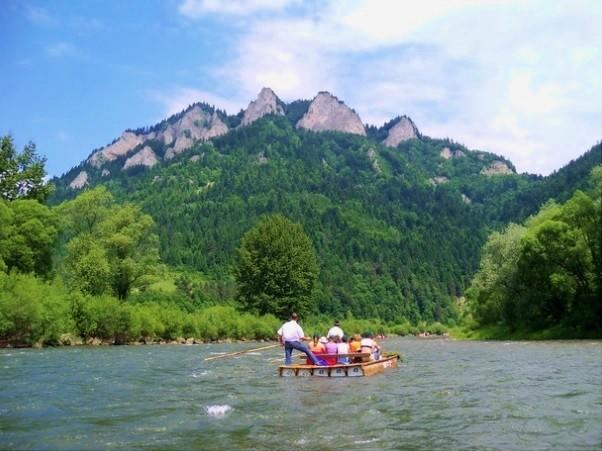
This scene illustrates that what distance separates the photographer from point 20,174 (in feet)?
233

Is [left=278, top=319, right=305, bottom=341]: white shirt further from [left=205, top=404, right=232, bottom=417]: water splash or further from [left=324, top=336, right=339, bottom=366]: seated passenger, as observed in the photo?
[left=205, top=404, right=232, bottom=417]: water splash

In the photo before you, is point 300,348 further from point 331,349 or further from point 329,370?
point 329,370

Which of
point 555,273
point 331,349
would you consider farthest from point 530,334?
point 331,349

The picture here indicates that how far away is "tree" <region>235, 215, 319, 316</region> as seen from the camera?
87000 millimetres

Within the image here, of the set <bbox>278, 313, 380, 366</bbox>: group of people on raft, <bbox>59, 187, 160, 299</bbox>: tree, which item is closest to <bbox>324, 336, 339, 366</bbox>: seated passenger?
<bbox>278, 313, 380, 366</bbox>: group of people on raft

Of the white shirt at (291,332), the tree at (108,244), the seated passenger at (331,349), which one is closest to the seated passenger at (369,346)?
the seated passenger at (331,349)

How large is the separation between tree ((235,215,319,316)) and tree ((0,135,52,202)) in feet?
94.8

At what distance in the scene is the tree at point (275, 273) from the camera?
87.0 metres

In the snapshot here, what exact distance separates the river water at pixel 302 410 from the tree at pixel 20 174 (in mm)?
48784

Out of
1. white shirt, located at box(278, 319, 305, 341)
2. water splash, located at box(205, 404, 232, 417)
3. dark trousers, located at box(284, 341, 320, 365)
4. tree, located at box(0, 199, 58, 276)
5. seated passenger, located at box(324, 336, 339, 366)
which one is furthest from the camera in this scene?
tree, located at box(0, 199, 58, 276)

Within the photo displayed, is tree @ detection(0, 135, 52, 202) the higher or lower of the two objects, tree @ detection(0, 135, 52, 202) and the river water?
the higher

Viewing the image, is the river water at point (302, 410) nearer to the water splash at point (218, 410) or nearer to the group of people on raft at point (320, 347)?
the water splash at point (218, 410)

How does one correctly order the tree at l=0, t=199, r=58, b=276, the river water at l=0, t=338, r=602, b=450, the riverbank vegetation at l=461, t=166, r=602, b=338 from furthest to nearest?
the tree at l=0, t=199, r=58, b=276, the riverbank vegetation at l=461, t=166, r=602, b=338, the river water at l=0, t=338, r=602, b=450

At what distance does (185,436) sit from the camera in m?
12.5
